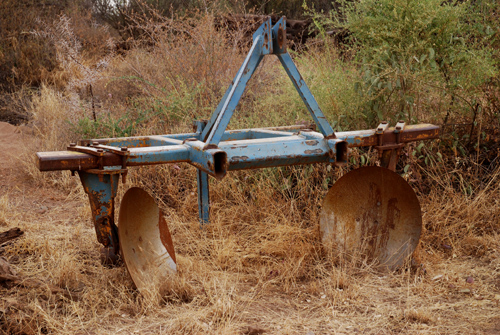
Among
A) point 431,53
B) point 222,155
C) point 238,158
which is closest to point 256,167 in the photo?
point 238,158


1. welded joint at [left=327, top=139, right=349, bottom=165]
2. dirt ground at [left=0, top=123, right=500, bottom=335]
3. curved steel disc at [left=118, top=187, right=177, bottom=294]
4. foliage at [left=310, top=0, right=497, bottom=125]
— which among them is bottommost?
dirt ground at [left=0, top=123, right=500, bottom=335]

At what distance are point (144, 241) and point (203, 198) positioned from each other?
2.24 ft

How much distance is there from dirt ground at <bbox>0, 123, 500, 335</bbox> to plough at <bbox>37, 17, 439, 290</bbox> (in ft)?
0.62

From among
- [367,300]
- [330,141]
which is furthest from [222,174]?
[367,300]

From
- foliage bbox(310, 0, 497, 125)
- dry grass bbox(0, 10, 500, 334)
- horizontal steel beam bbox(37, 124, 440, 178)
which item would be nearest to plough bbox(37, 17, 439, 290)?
horizontal steel beam bbox(37, 124, 440, 178)

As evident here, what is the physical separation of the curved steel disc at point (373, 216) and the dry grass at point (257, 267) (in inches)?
4.4

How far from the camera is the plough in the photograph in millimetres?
2490

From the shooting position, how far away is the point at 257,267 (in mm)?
3021

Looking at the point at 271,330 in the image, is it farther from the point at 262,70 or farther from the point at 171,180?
the point at 262,70

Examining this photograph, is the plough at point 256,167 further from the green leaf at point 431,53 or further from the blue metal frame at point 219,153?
the green leaf at point 431,53

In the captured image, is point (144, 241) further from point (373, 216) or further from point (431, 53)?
point (431, 53)

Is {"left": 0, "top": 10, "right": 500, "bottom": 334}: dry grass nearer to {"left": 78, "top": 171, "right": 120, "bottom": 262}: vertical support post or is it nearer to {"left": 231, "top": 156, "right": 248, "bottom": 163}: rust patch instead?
{"left": 78, "top": 171, "right": 120, "bottom": 262}: vertical support post

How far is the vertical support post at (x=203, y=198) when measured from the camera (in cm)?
345

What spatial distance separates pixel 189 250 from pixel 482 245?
1.93 m
